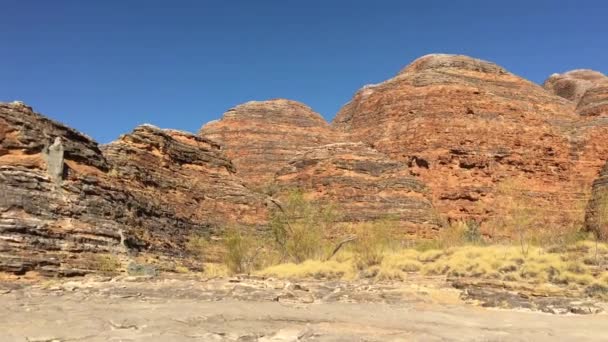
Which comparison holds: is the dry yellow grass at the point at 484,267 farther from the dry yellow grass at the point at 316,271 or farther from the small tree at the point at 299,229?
the small tree at the point at 299,229

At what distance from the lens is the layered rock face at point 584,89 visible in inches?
2157

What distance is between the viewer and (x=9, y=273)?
1456 cm

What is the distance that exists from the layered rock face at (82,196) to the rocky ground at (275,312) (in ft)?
5.95

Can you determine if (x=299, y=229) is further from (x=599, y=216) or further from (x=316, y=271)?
(x=599, y=216)

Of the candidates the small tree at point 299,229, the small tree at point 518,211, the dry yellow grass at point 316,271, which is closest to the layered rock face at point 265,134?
the small tree at point 518,211

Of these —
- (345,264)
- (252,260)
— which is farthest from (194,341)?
(252,260)

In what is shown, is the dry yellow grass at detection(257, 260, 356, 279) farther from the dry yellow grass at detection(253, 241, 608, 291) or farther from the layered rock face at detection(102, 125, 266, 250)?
the layered rock face at detection(102, 125, 266, 250)

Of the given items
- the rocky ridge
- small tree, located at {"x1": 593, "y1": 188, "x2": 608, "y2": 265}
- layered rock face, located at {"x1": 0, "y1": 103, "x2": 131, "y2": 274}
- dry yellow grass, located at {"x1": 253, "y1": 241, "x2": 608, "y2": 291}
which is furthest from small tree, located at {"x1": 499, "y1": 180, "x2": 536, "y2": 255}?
layered rock face, located at {"x1": 0, "y1": 103, "x2": 131, "y2": 274}

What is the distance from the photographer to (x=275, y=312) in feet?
35.6

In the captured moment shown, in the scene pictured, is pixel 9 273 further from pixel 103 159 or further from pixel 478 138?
pixel 478 138

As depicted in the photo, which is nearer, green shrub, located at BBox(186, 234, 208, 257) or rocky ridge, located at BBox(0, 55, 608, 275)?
rocky ridge, located at BBox(0, 55, 608, 275)

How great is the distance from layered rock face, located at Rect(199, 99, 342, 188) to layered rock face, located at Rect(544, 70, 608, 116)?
26249 millimetres

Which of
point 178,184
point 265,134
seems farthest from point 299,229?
point 265,134

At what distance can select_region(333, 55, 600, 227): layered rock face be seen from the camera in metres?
42.1
